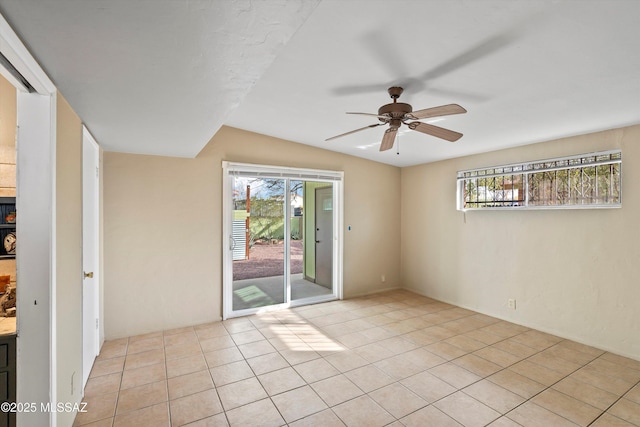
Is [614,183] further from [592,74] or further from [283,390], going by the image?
[283,390]

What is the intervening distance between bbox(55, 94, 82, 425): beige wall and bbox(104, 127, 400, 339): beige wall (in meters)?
1.33

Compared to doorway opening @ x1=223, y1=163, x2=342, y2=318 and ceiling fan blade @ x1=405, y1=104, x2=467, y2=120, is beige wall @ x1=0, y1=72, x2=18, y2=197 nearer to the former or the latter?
doorway opening @ x1=223, y1=163, x2=342, y2=318

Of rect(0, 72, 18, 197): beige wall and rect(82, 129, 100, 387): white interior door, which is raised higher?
rect(0, 72, 18, 197): beige wall

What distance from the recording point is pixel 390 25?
1.77 metres

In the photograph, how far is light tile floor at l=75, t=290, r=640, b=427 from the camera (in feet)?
7.33

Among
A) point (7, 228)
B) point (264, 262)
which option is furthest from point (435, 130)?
point (7, 228)

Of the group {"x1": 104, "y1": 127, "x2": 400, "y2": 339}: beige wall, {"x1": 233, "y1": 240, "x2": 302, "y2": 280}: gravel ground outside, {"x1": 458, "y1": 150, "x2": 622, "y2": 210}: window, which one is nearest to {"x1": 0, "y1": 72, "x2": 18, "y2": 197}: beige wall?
{"x1": 104, "y1": 127, "x2": 400, "y2": 339}: beige wall

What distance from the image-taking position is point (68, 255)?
199cm

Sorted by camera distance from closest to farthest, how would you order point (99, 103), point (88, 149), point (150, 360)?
point (99, 103), point (88, 149), point (150, 360)

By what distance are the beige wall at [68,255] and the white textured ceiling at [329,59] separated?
24 cm

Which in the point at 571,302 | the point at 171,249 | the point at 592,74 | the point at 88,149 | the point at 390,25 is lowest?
the point at 571,302

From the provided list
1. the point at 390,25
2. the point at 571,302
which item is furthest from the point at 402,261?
the point at 390,25

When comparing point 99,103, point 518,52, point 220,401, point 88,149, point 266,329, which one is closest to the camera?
point 518,52

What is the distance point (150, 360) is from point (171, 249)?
130 centimetres
